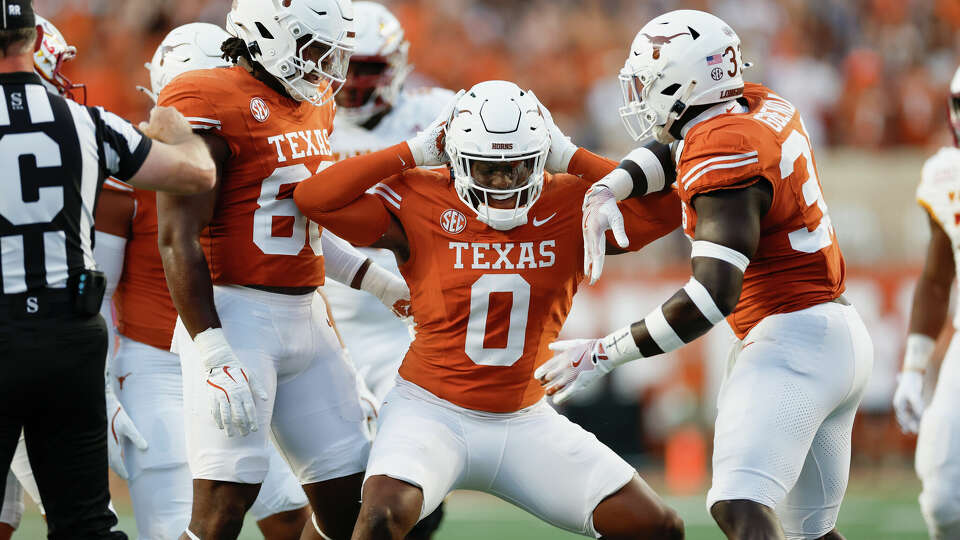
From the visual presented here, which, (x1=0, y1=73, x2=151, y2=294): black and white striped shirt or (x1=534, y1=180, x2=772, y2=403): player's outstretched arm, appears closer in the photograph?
(x1=0, y1=73, x2=151, y2=294): black and white striped shirt

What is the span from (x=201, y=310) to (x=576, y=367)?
4.02ft

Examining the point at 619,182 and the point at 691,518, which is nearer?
the point at 619,182

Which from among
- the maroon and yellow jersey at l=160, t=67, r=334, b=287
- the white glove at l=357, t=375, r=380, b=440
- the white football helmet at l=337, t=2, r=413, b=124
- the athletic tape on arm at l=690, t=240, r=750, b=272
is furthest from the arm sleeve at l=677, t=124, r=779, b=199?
the white football helmet at l=337, t=2, r=413, b=124

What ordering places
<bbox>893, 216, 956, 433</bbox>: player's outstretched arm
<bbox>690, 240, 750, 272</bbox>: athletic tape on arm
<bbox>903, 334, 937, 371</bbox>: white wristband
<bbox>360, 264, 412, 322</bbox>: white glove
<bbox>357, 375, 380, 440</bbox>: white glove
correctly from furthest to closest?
<bbox>903, 334, 937, 371</bbox>: white wristband
<bbox>893, 216, 956, 433</bbox>: player's outstretched arm
<bbox>360, 264, 412, 322</bbox>: white glove
<bbox>357, 375, 380, 440</bbox>: white glove
<bbox>690, 240, 750, 272</bbox>: athletic tape on arm

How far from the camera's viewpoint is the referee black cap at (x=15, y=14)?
10.9 feet

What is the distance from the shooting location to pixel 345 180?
414 centimetres

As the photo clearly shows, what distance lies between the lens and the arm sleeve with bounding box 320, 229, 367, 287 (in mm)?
4664

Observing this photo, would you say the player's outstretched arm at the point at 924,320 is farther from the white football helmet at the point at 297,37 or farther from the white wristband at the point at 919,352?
the white football helmet at the point at 297,37

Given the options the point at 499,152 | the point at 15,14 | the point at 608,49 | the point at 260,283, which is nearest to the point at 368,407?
the point at 260,283

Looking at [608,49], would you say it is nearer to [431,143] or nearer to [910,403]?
[910,403]

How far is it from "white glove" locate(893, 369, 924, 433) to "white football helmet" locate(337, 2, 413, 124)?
2.71 meters

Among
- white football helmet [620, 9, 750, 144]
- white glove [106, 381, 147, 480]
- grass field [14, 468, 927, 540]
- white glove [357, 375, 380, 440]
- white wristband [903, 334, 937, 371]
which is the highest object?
white football helmet [620, 9, 750, 144]

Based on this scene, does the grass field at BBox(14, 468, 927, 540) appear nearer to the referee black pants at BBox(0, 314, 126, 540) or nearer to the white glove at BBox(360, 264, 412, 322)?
the white glove at BBox(360, 264, 412, 322)

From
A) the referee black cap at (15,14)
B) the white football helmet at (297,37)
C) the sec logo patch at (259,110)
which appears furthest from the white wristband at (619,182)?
the referee black cap at (15,14)
